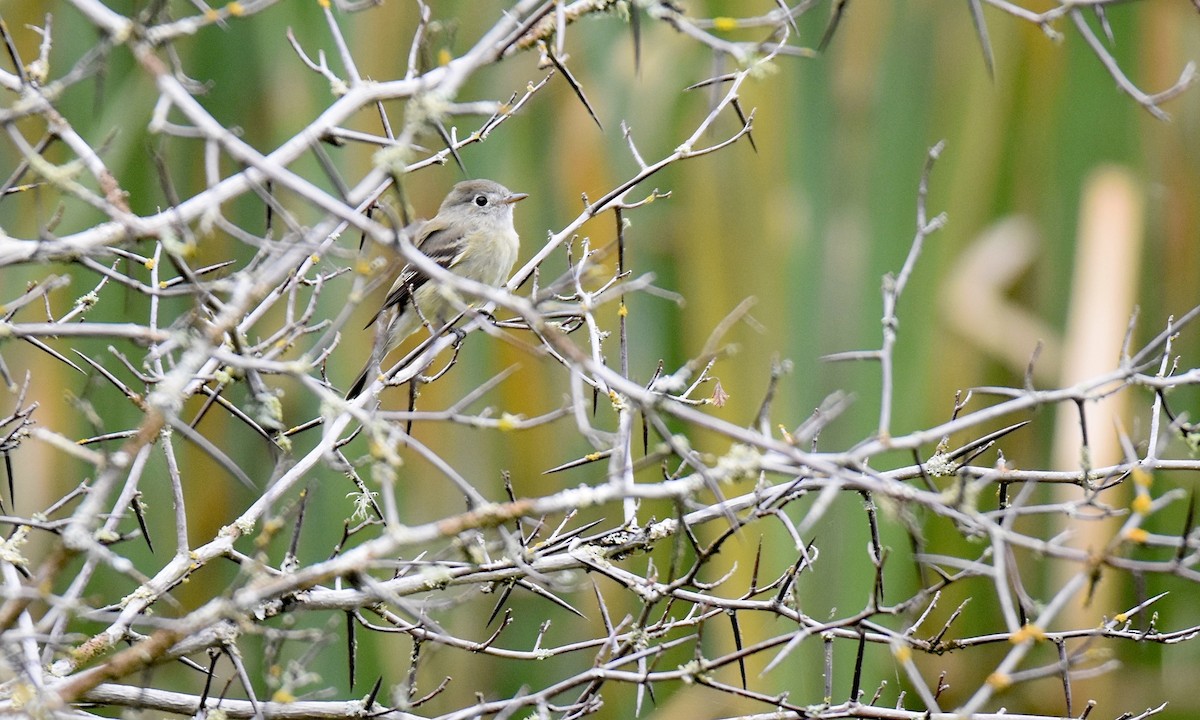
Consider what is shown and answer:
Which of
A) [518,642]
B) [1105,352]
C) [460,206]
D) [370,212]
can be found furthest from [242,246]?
[1105,352]

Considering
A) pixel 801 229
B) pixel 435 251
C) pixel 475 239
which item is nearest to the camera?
pixel 801 229

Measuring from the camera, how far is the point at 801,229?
4.57 metres

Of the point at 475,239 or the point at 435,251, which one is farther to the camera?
the point at 435,251

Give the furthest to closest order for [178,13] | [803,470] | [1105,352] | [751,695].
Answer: [178,13] → [1105,352] → [751,695] → [803,470]

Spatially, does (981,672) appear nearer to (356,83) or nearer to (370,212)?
(370,212)

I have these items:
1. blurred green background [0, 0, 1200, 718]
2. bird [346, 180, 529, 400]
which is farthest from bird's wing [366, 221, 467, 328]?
blurred green background [0, 0, 1200, 718]

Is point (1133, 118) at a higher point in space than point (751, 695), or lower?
higher

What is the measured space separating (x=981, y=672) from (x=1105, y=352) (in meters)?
1.41

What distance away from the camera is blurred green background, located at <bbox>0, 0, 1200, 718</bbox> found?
4547mm

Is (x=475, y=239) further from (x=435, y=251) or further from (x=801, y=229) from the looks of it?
(x=801, y=229)

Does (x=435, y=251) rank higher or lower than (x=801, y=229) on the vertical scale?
lower

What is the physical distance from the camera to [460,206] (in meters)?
5.30

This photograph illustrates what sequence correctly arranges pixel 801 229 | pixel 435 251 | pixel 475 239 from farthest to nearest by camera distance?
pixel 435 251, pixel 475 239, pixel 801 229

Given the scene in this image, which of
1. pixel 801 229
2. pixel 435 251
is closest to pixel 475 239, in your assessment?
pixel 435 251
